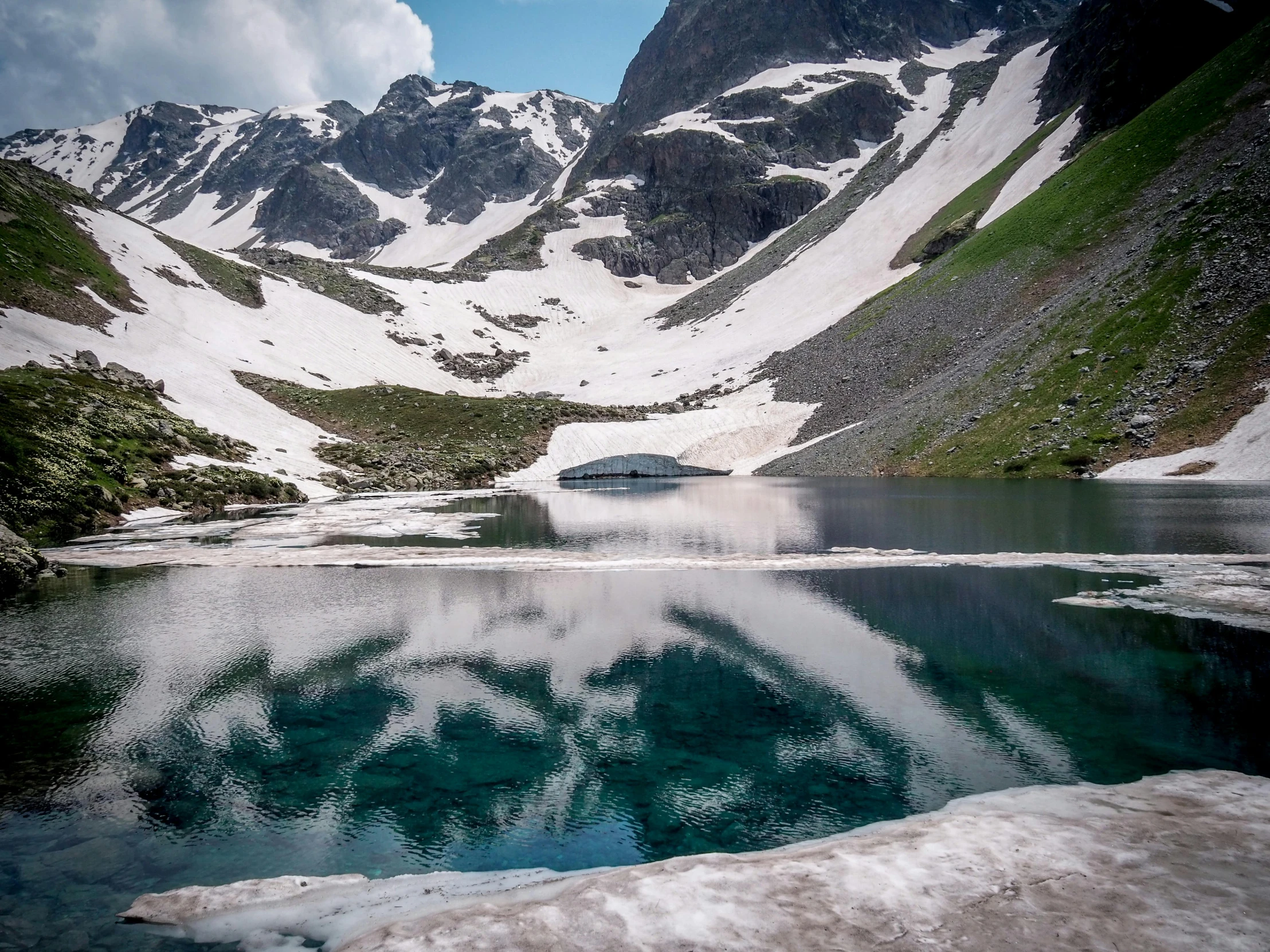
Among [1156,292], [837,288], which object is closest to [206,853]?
[1156,292]

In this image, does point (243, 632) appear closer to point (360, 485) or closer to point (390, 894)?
point (390, 894)

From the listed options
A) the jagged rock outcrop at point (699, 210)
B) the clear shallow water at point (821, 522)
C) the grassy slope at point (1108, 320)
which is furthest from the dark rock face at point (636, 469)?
the jagged rock outcrop at point (699, 210)

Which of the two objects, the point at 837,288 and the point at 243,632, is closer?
the point at 243,632

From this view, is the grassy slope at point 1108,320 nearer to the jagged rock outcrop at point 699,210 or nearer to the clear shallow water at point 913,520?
the clear shallow water at point 913,520

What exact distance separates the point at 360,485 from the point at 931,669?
51.5 metres

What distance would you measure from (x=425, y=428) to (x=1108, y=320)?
64970 mm

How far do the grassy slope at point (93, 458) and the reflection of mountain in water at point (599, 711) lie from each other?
588 inches

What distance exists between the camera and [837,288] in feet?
394

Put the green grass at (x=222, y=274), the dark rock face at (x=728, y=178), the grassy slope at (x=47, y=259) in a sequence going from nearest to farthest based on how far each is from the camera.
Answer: the grassy slope at (x=47, y=259)
the green grass at (x=222, y=274)
the dark rock face at (x=728, y=178)

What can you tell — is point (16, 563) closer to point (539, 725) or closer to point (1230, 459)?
point (539, 725)

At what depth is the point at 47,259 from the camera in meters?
69.9

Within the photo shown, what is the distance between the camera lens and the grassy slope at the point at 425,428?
209 ft

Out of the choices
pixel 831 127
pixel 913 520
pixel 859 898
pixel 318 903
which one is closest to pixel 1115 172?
pixel 913 520

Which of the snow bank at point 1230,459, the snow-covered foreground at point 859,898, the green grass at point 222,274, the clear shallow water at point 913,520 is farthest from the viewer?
the green grass at point 222,274
